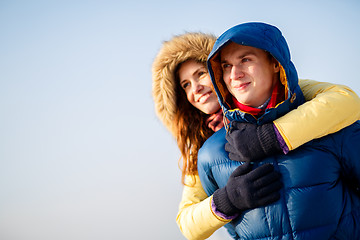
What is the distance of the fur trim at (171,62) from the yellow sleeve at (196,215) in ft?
2.44

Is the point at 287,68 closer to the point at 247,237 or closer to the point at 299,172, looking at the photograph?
the point at 299,172

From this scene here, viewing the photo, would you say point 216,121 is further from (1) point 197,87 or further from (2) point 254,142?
(2) point 254,142

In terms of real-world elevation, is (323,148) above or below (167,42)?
below

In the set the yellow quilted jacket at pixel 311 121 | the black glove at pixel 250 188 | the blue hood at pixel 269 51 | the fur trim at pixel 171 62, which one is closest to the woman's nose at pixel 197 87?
the fur trim at pixel 171 62

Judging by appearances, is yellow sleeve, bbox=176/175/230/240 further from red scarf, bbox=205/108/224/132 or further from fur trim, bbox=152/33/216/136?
fur trim, bbox=152/33/216/136

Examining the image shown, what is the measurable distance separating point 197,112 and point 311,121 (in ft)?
4.78

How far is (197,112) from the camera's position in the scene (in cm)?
323

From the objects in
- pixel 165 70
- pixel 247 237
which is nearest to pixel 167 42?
pixel 165 70

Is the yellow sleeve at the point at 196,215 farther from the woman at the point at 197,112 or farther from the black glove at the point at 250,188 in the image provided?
the black glove at the point at 250,188

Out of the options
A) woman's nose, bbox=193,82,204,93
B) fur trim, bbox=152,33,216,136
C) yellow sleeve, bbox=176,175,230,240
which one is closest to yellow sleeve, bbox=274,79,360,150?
yellow sleeve, bbox=176,175,230,240

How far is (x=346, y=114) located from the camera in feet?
6.36

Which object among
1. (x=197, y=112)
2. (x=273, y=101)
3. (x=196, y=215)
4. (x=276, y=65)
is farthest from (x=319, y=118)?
(x=197, y=112)

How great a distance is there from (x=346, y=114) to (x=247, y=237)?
92 centimetres

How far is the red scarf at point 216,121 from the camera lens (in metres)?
2.79
